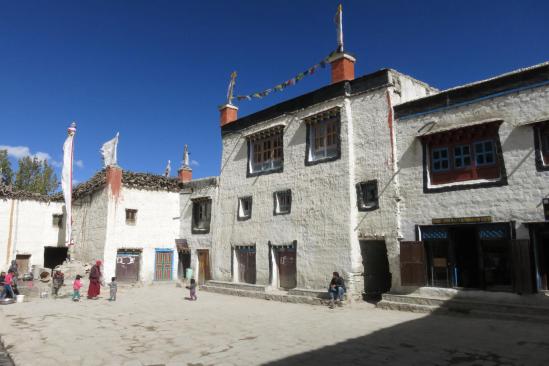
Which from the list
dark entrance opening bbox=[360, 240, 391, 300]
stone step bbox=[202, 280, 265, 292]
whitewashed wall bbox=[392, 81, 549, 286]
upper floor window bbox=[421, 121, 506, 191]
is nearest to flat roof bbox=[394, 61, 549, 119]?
whitewashed wall bbox=[392, 81, 549, 286]

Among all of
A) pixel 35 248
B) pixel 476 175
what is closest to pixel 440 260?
pixel 476 175

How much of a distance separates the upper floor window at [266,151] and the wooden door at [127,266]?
859cm

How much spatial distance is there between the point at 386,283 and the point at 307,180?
5117 mm

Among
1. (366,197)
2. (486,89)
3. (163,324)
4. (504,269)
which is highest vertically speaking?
(486,89)

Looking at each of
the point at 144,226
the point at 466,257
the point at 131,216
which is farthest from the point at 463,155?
the point at 131,216

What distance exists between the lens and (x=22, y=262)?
24953 mm

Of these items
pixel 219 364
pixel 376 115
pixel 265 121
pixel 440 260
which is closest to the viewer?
pixel 219 364

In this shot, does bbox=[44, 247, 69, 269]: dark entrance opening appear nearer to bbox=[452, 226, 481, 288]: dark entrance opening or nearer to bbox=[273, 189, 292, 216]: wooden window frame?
bbox=[273, 189, 292, 216]: wooden window frame

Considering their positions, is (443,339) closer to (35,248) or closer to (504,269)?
(504,269)

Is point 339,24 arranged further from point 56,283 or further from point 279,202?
point 56,283

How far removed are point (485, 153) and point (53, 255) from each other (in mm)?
27120

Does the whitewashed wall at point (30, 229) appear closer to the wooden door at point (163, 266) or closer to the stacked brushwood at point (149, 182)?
the stacked brushwood at point (149, 182)

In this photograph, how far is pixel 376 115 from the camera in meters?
15.6

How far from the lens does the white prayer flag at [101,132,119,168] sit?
23473 mm
